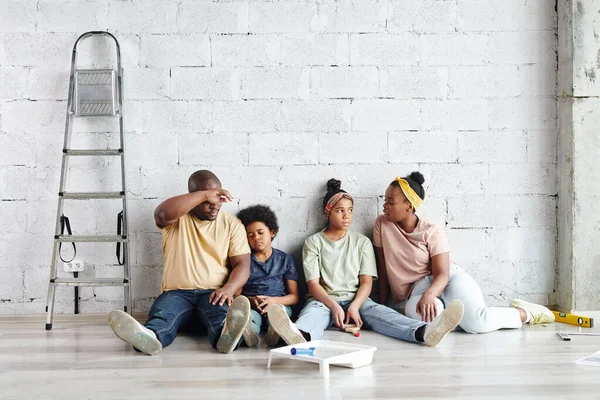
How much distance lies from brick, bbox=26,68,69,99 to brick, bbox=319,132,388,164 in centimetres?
170

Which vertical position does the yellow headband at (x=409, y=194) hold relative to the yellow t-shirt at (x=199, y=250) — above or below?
above

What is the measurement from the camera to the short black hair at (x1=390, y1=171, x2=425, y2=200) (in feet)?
14.4

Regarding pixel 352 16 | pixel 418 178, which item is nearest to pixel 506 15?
pixel 352 16

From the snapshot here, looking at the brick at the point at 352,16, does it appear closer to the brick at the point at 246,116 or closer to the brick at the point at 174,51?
the brick at the point at 246,116

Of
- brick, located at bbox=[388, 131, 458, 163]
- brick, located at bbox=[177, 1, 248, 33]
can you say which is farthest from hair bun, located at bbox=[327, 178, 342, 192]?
brick, located at bbox=[177, 1, 248, 33]

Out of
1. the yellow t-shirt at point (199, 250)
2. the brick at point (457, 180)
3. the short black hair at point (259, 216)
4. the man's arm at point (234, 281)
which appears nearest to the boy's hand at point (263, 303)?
the man's arm at point (234, 281)

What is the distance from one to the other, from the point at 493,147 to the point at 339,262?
A: 1.30m

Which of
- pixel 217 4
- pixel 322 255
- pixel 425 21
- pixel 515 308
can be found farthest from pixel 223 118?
pixel 515 308

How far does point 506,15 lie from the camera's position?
4621 millimetres

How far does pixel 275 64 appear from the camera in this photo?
4566 mm

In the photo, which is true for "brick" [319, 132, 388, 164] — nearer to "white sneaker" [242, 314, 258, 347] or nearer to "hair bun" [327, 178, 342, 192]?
"hair bun" [327, 178, 342, 192]

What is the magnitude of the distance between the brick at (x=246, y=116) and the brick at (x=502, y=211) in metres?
1.30

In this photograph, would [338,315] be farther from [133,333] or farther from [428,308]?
[133,333]

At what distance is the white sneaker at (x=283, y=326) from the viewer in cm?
346
